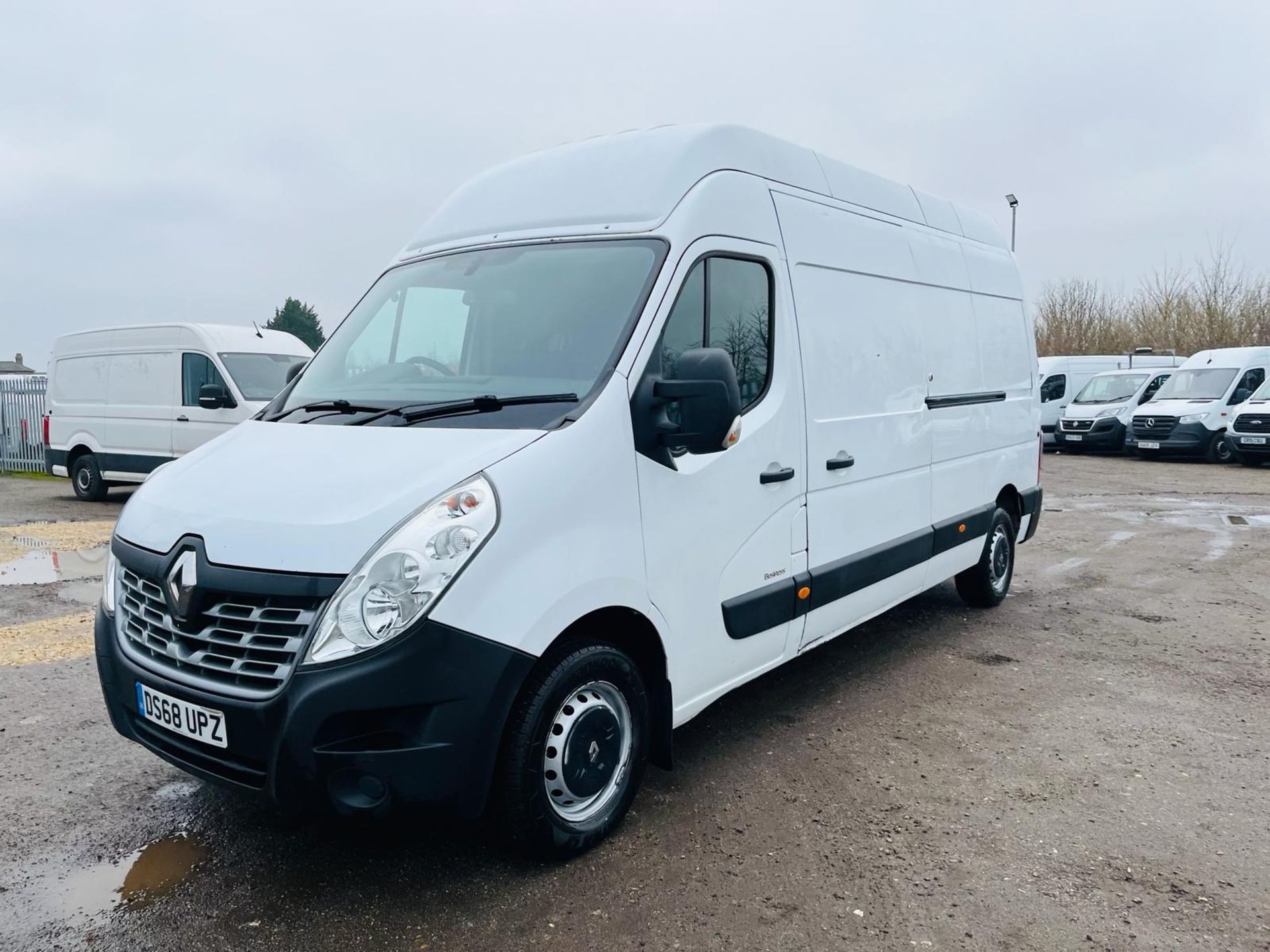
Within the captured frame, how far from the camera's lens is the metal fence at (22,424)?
57.5ft

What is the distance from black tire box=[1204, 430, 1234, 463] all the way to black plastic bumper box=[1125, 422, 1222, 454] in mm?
38

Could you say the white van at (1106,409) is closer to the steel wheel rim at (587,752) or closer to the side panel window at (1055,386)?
the side panel window at (1055,386)

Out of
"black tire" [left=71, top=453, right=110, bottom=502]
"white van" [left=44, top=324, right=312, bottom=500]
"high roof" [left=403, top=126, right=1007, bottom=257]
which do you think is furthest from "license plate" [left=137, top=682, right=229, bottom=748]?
"black tire" [left=71, top=453, right=110, bottom=502]

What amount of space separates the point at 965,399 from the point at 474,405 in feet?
12.3

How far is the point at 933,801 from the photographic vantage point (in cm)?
381

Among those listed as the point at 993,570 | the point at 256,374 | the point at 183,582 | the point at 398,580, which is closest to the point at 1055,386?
the point at 993,570

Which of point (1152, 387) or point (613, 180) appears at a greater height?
point (613, 180)

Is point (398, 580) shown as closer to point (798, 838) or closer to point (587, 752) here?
point (587, 752)

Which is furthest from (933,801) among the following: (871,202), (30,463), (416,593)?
(30,463)

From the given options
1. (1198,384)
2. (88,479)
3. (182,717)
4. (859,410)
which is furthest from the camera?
(1198,384)

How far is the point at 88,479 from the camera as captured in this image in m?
13.1

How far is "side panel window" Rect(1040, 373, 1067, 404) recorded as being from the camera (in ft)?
82.6

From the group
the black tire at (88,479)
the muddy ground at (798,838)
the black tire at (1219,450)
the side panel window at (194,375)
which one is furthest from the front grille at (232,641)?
the black tire at (1219,450)

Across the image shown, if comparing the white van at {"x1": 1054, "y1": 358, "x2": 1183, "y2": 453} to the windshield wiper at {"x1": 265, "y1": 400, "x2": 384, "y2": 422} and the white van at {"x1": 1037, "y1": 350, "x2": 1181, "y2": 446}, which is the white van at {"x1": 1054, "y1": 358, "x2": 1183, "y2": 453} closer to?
the white van at {"x1": 1037, "y1": 350, "x2": 1181, "y2": 446}
